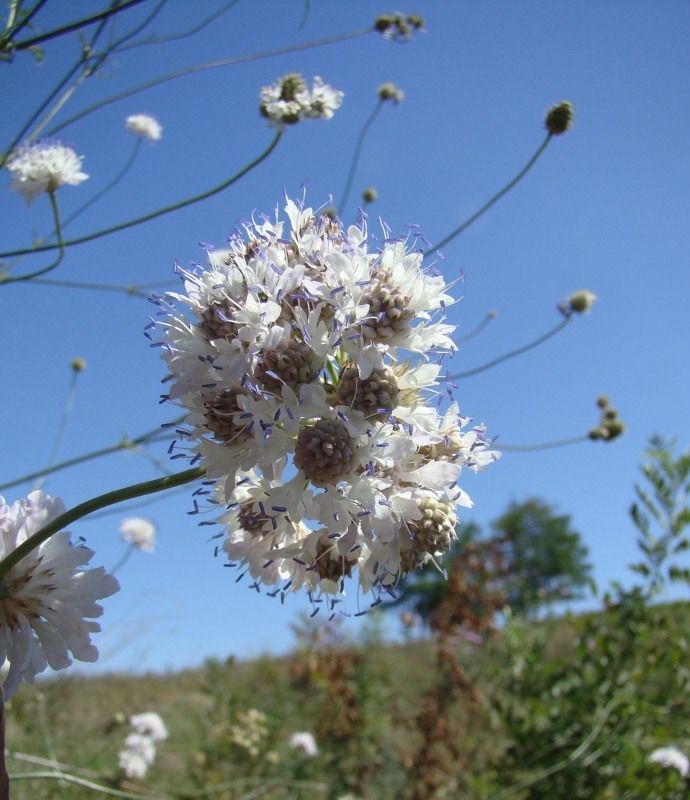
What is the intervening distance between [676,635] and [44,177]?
14.6 feet

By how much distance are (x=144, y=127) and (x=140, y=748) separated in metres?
Result: 4.18

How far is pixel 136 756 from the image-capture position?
4.45 metres

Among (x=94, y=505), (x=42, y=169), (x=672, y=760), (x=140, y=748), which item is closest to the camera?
(x=94, y=505)

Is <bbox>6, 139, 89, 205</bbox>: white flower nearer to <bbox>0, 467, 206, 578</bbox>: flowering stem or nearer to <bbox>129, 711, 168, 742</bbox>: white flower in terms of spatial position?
<bbox>0, 467, 206, 578</bbox>: flowering stem

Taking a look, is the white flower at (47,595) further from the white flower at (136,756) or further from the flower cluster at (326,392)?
the white flower at (136,756)

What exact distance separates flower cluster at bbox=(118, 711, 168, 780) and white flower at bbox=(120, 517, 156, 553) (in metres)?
1.29

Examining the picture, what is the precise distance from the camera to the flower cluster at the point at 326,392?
1305mm

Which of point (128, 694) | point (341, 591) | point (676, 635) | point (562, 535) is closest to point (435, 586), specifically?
point (562, 535)

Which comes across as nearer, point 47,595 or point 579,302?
point 47,595

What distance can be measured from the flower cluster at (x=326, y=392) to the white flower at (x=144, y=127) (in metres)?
3.72

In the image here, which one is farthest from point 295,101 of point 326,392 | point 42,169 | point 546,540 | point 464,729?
point 546,540

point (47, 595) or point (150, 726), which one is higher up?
point (47, 595)

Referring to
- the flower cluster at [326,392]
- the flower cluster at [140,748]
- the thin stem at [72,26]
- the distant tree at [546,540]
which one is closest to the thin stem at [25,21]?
the thin stem at [72,26]

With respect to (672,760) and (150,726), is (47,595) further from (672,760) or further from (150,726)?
(150,726)
